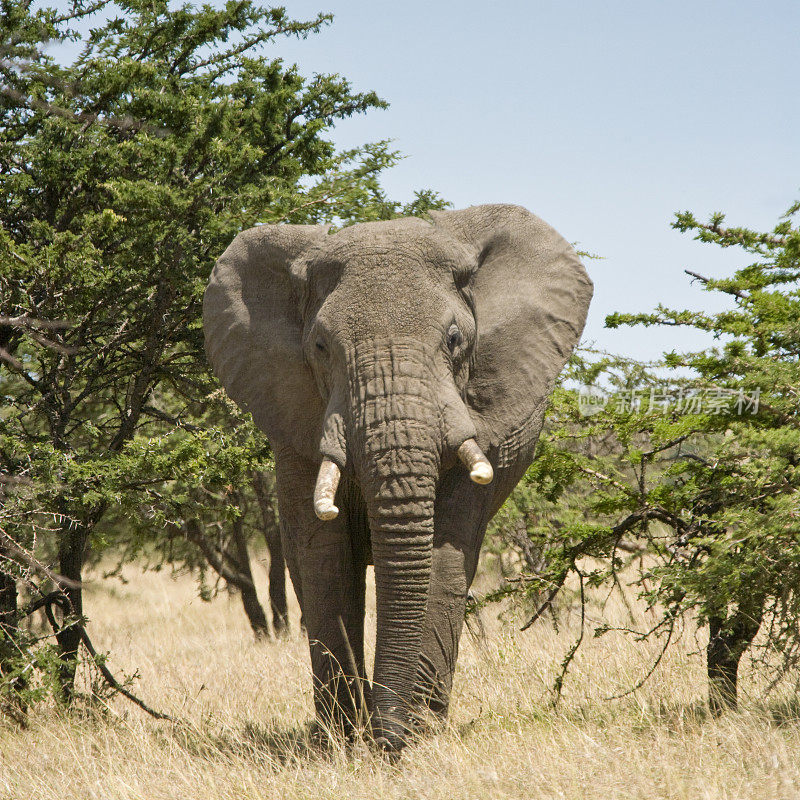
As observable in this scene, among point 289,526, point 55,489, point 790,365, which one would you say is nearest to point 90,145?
point 55,489

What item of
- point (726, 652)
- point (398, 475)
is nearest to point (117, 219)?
point (398, 475)

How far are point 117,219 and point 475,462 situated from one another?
3.85 m

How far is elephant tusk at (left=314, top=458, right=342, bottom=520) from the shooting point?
505cm

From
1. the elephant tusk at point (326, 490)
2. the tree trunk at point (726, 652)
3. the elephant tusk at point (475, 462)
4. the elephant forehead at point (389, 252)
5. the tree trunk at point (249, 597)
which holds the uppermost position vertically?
the elephant forehead at point (389, 252)

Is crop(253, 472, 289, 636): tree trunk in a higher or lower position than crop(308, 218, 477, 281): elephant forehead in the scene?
lower

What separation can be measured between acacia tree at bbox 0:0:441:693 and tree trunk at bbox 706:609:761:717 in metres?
3.93

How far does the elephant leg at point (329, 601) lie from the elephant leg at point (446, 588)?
0.42 m

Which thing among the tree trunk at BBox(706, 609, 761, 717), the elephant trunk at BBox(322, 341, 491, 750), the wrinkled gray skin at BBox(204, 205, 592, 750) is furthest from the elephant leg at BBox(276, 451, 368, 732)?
the tree trunk at BBox(706, 609, 761, 717)

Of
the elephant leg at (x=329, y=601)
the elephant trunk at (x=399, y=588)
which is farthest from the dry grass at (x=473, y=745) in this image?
the elephant leg at (x=329, y=601)

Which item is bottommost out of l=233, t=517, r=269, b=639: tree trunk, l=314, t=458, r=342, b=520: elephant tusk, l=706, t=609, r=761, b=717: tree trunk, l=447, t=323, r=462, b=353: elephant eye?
l=233, t=517, r=269, b=639: tree trunk

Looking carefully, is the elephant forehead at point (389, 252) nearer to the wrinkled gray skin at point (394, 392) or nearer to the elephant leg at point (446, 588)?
the wrinkled gray skin at point (394, 392)

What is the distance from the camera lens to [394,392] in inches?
207

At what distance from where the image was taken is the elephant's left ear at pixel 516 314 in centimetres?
594

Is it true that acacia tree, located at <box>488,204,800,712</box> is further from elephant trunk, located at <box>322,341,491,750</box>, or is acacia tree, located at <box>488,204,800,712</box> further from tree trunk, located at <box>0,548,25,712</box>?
tree trunk, located at <box>0,548,25,712</box>
